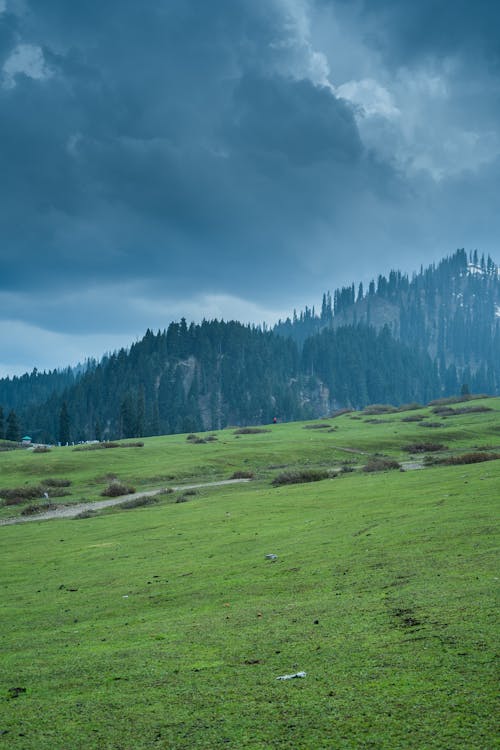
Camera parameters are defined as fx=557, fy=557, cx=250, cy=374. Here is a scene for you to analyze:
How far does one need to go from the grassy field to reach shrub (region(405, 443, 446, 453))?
4617 cm

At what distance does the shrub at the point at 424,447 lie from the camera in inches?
2862

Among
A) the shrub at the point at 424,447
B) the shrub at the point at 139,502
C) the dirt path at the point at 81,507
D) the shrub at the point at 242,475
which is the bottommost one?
the dirt path at the point at 81,507

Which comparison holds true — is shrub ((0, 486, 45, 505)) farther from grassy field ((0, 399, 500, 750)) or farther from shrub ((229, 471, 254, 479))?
grassy field ((0, 399, 500, 750))

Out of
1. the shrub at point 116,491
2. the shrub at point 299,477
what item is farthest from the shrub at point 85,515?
the shrub at point 299,477

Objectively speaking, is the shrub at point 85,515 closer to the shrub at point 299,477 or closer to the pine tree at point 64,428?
the shrub at point 299,477

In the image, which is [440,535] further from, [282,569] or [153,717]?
[153,717]

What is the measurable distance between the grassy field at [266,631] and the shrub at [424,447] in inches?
1818

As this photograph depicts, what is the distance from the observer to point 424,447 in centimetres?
7481

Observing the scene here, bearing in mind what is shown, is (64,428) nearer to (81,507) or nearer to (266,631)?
(81,507)

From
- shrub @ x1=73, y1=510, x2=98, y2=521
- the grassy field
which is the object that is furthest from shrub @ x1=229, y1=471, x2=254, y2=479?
the grassy field

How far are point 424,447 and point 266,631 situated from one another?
68.0m

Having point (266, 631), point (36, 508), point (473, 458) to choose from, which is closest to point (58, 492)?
point (36, 508)

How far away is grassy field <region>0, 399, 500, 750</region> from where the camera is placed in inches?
290

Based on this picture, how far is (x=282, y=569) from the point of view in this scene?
16547mm
